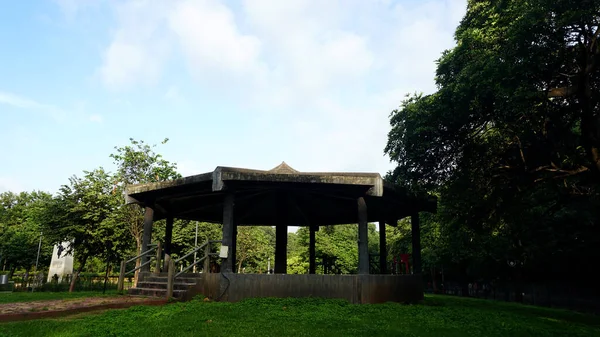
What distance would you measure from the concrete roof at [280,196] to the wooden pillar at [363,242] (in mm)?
618

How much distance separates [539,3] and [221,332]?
13.7m

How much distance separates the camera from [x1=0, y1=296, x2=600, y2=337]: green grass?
8.12 m

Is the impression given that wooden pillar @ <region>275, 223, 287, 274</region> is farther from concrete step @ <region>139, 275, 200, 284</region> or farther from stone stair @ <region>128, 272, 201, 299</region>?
concrete step @ <region>139, 275, 200, 284</region>

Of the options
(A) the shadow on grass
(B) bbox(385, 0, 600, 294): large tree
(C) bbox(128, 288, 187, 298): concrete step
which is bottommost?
(A) the shadow on grass

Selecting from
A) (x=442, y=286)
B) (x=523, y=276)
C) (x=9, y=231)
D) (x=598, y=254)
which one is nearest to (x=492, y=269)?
(x=523, y=276)

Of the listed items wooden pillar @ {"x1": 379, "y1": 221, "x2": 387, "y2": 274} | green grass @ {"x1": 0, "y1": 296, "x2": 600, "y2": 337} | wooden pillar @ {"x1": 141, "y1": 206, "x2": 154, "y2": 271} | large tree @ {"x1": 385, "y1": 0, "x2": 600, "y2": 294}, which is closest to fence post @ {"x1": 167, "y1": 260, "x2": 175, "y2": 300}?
green grass @ {"x1": 0, "y1": 296, "x2": 600, "y2": 337}

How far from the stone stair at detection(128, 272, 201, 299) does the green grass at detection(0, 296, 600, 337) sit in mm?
1855

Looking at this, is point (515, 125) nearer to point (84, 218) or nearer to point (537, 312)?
point (537, 312)

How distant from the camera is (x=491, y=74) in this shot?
13836 mm

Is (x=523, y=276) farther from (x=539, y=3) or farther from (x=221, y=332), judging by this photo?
(x=221, y=332)

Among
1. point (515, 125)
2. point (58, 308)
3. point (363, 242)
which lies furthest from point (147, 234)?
point (515, 125)

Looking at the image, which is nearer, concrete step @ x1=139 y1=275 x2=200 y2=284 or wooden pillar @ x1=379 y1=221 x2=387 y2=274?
concrete step @ x1=139 y1=275 x2=200 y2=284

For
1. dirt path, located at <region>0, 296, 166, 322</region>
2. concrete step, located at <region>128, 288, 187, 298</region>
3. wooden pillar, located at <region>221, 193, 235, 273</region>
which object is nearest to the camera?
dirt path, located at <region>0, 296, 166, 322</region>

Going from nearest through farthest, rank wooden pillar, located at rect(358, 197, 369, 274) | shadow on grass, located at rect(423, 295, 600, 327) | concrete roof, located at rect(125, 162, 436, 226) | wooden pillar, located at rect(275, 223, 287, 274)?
1. concrete roof, located at rect(125, 162, 436, 226)
2. wooden pillar, located at rect(358, 197, 369, 274)
3. shadow on grass, located at rect(423, 295, 600, 327)
4. wooden pillar, located at rect(275, 223, 287, 274)
